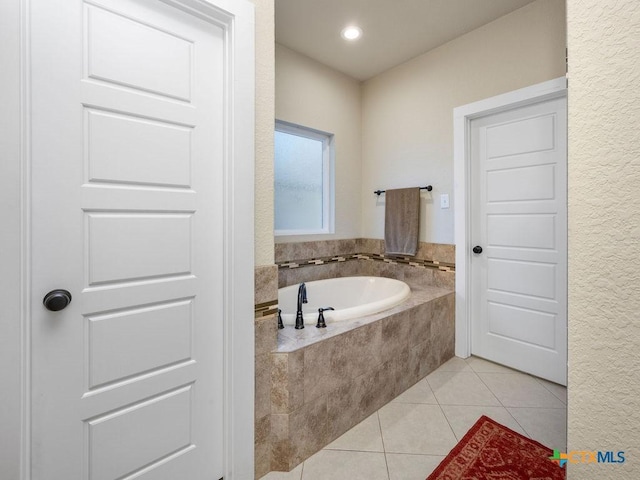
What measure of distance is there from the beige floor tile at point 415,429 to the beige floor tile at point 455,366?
1.76 feet

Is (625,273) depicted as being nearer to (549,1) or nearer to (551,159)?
(551,159)

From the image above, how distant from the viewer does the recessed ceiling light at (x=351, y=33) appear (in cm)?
238

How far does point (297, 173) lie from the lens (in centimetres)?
289

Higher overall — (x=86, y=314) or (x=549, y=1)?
(x=549, y=1)

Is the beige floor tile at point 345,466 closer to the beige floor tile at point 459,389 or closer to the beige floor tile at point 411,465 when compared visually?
the beige floor tile at point 411,465

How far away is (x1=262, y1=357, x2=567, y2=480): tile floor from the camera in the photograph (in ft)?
4.55

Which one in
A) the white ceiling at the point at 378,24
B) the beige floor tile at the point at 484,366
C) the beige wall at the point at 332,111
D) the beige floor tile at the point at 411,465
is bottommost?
the beige floor tile at the point at 411,465

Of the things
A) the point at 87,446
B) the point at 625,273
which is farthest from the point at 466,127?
the point at 87,446

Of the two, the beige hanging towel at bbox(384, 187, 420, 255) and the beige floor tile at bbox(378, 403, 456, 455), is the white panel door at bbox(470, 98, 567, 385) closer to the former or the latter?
the beige hanging towel at bbox(384, 187, 420, 255)

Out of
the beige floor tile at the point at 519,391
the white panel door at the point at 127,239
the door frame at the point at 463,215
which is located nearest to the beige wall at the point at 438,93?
the door frame at the point at 463,215

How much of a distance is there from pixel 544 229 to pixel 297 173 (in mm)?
2049

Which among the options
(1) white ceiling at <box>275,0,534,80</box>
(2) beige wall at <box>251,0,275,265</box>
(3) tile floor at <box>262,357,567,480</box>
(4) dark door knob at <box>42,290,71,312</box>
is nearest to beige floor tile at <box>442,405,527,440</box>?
(3) tile floor at <box>262,357,567,480</box>

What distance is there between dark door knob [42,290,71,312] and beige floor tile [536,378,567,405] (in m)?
2.65

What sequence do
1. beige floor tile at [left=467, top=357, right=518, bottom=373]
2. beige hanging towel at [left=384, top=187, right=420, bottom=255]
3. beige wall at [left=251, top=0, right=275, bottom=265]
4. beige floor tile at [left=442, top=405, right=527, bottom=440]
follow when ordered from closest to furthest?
1. beige wall at [left=251, top=0, right=275, bottom=265]
2. beige floor tile at [left=442, top=405, right=527, bottom=440]
3. beige floor tile at [left=467, top=357, right=518, bottom=373]
4. beige hanging towel at [left=384, top=187, right=420, bottom=255]
